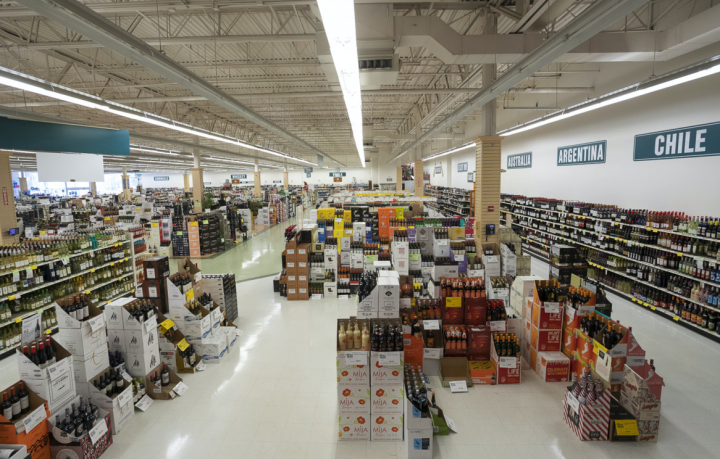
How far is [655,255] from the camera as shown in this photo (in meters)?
7.18

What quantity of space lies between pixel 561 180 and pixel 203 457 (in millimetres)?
12879

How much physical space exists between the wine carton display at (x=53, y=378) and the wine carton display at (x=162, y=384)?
0.90 metres

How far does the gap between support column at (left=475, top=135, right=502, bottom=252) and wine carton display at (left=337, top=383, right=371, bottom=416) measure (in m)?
7.68

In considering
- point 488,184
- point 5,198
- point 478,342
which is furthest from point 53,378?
point 5,198

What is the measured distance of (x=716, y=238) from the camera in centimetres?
570

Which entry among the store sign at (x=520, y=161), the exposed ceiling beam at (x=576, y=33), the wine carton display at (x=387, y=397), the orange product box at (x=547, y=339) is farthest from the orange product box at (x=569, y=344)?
the store sign at (x=520, y=161)

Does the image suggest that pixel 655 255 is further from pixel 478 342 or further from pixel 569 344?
pixel 478 342

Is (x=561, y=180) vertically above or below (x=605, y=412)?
above

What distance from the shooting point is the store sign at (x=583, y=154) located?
993 cm

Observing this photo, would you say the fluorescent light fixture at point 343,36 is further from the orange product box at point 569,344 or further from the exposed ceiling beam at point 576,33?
the orange product box at point 569,344

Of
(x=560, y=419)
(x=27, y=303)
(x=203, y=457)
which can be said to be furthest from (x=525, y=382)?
(x=27, y=303)

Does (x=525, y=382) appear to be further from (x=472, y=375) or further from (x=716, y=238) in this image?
(x=716, y=238)

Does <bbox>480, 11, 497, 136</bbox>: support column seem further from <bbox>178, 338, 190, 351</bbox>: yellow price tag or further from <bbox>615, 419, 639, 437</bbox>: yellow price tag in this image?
<bbox>178, 338, 190, 351</bbox>: yellow price tag

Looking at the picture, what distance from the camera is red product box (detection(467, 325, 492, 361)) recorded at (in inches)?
183
